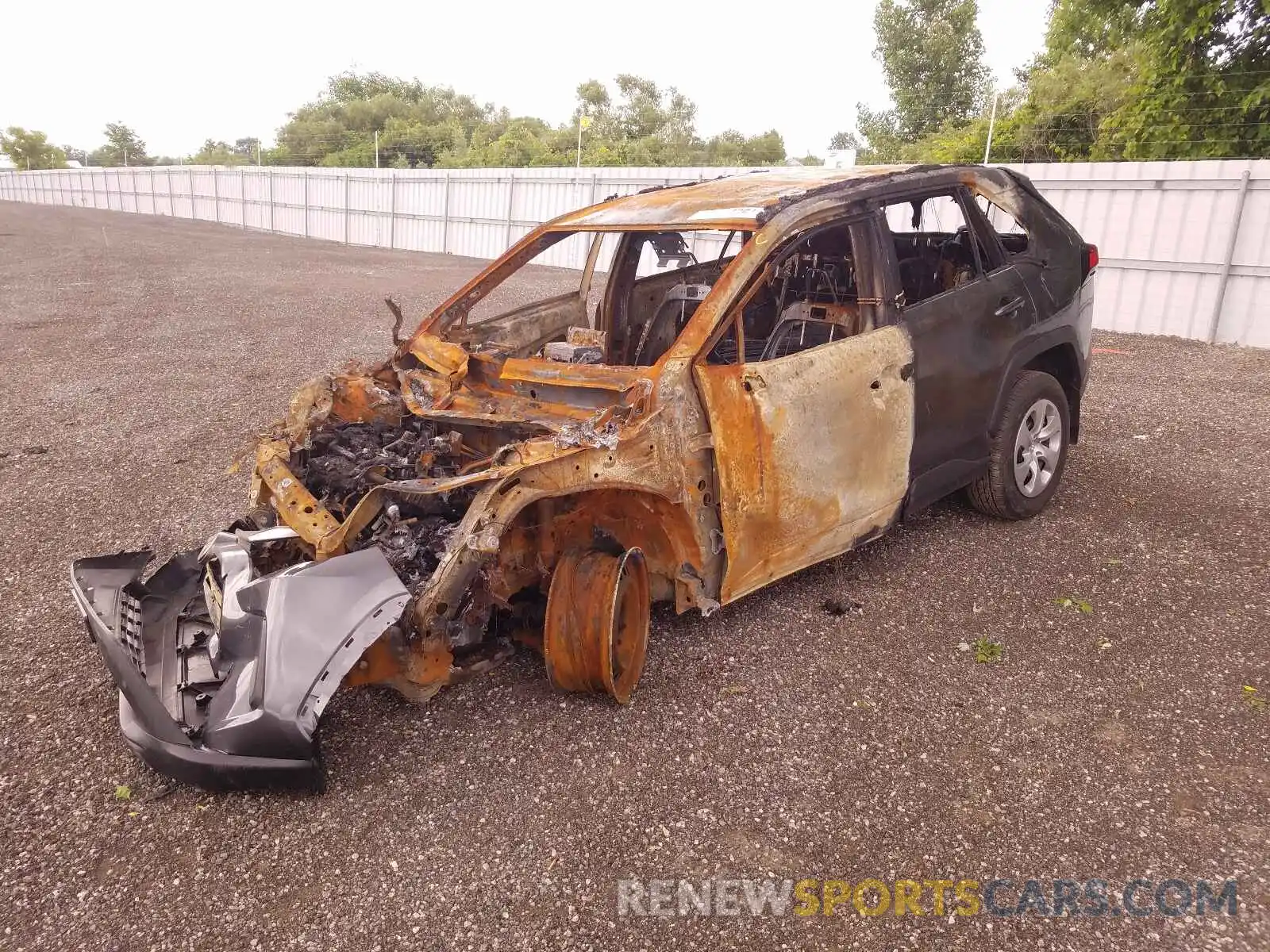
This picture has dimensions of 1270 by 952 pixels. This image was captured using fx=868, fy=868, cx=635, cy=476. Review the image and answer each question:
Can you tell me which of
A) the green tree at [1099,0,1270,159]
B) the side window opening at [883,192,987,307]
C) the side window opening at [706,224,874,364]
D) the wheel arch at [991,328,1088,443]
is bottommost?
the wheel arch at [991,328,1088,443]

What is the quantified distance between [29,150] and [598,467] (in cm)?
10770

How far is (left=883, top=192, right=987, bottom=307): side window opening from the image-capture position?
4402mm

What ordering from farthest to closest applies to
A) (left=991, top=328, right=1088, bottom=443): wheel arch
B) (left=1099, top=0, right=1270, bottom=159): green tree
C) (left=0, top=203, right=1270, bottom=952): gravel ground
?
(left=1099, top=0, right=1270, bottom=159): green tree < (left=991, top=328, right=1088, bottom=443): wheel arch < (left=0, top=203, right=1270, bottom=952): gravel ground

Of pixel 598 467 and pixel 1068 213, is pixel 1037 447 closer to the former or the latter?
pixel 598 467

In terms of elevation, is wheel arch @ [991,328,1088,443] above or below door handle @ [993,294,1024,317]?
below

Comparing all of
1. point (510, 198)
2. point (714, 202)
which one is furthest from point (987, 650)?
point (510, 198)

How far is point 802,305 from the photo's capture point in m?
4.19

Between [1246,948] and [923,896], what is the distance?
2.57 ft

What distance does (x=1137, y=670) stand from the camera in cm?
349

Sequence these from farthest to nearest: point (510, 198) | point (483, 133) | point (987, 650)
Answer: point (483, 133) → point (510, 198) → point (987, 650)

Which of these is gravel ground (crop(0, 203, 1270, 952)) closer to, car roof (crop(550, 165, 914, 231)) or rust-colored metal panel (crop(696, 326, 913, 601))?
rust-colored metal panel (crop(696, 326, 913, 601))

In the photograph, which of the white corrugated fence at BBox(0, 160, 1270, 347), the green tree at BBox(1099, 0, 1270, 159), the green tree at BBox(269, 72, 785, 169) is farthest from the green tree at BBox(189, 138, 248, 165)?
the green tree at BBox(1099, 0, 1270, 159)

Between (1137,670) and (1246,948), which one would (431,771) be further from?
(1137,670)

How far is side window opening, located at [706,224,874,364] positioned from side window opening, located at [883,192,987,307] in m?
0.37
